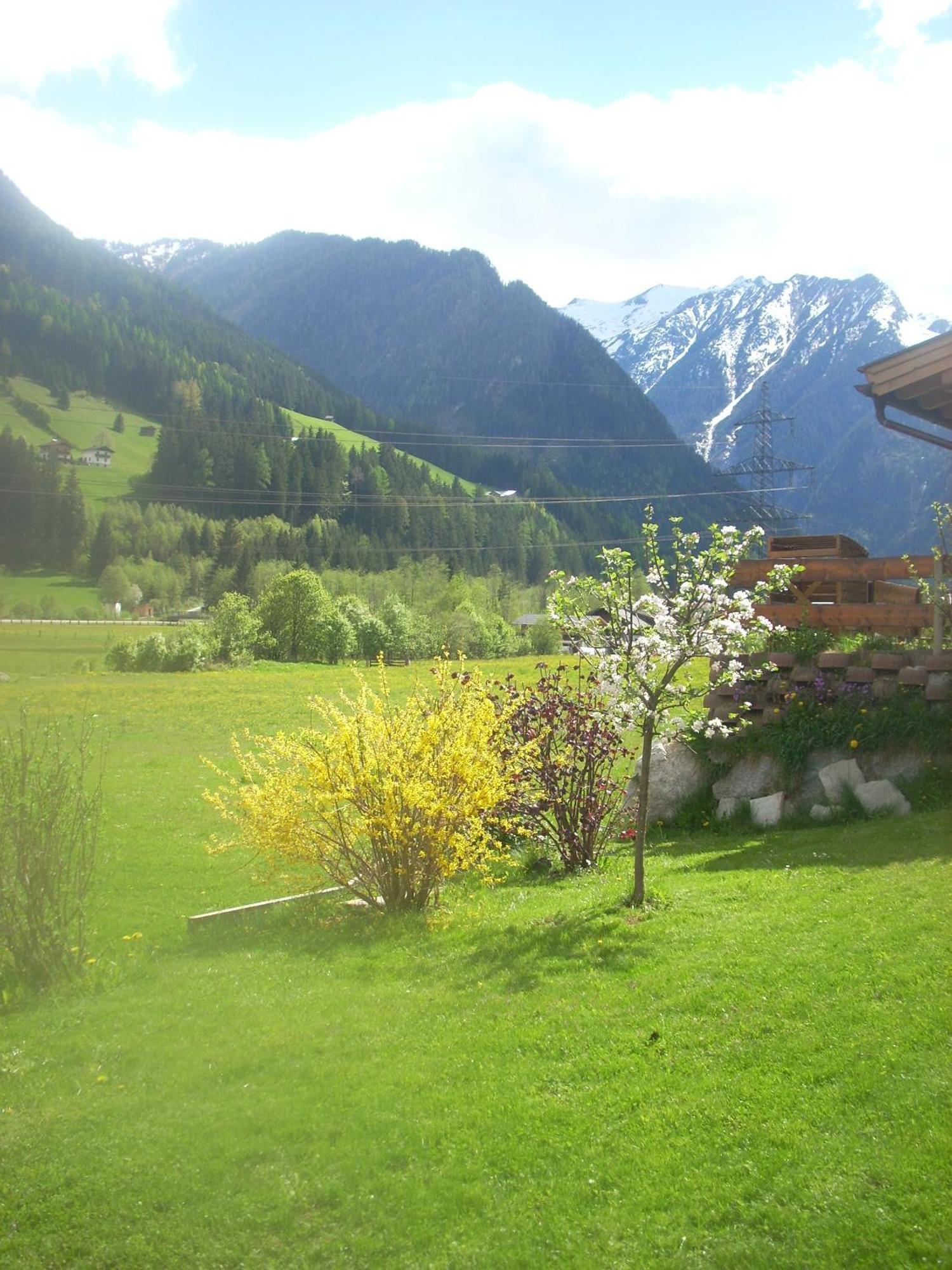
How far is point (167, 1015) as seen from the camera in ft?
23.4

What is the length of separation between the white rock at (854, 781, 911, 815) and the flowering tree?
3.29 metres

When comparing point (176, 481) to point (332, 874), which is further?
point (176, 481)

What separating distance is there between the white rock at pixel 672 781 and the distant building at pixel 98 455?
38.9m

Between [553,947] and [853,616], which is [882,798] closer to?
[853,616]

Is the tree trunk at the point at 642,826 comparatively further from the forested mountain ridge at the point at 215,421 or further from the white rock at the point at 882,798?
the forested mountain ridge at the point at 215,421

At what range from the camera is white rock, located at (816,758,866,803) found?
1147 cm

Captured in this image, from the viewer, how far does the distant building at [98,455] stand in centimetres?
4669

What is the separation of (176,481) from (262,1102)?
74.5 metres

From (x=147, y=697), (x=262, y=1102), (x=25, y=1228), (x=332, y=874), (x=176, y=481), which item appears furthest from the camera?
(x=176, y=481)

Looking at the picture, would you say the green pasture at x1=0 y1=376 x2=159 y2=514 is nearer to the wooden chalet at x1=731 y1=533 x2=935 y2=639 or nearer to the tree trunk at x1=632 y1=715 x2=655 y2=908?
the wooden chalet at x1=731 y1=533 x2=935 y2=639

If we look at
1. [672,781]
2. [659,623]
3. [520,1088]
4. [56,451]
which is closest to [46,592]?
[672,781]

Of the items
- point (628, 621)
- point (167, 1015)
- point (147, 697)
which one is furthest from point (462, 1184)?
point (147, 697)

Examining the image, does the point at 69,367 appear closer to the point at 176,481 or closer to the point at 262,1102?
the point at 176,481

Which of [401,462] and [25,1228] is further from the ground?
[401,462]
